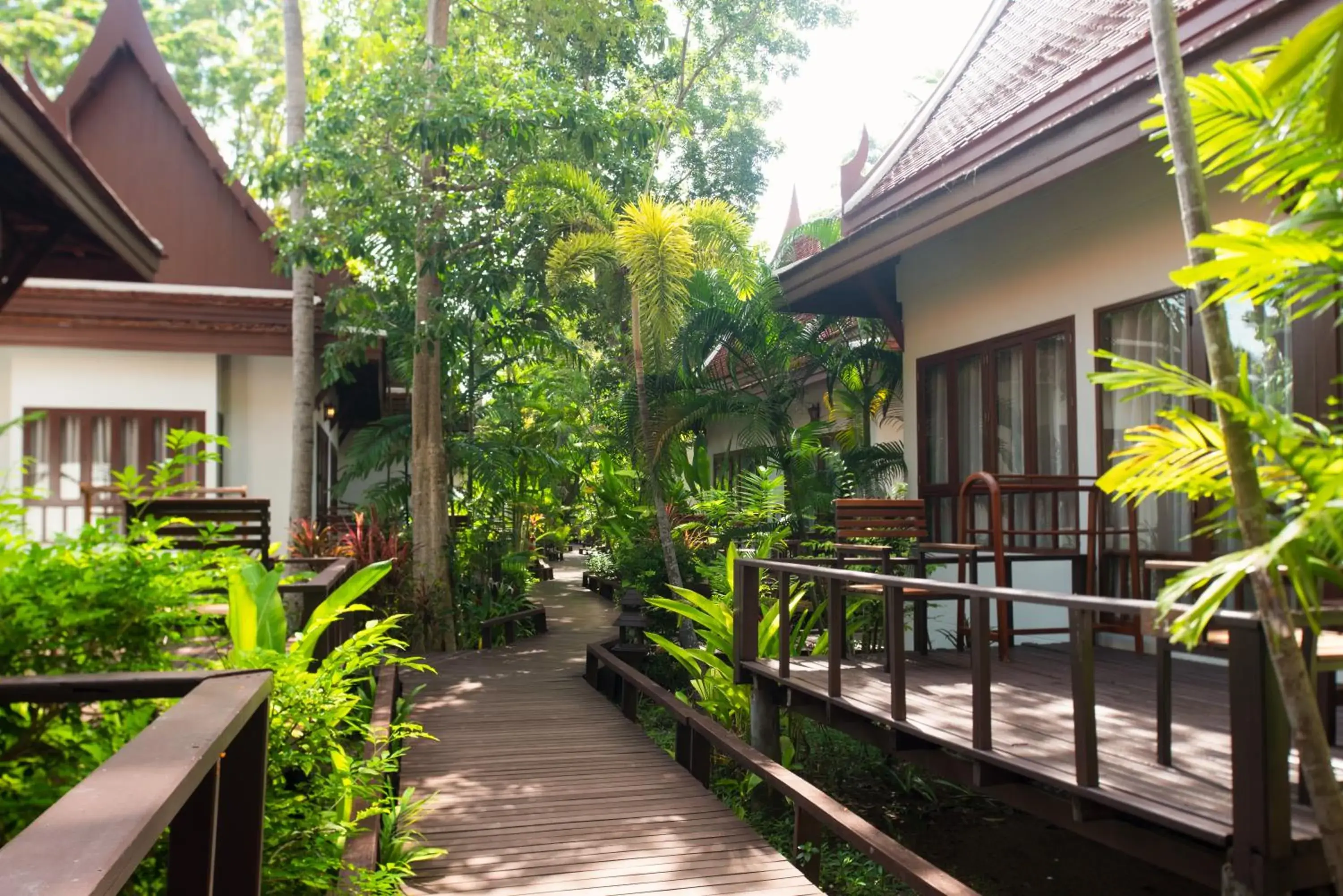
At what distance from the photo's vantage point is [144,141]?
13117 mm

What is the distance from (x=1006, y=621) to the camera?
6652 mm

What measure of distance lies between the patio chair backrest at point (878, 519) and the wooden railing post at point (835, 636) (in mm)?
1194

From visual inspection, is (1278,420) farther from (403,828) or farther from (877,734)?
(403,828)

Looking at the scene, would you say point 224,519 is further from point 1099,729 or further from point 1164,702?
point 1164,702

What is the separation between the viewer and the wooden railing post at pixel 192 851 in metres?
1.56

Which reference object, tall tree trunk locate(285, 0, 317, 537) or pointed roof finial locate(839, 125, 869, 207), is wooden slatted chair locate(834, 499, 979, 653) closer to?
pointed roof finial locate(839, 125, 869, 207)

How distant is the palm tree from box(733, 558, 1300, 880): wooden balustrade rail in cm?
476

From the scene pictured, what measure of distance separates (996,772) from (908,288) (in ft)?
19.9

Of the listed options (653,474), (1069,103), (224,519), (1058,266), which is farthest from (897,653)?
(653,474)

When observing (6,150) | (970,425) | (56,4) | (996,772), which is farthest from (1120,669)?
(56,4)

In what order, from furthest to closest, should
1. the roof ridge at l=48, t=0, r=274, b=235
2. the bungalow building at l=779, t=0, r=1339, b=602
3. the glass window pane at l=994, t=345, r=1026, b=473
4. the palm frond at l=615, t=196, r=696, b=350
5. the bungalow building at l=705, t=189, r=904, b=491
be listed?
the roof ridge at l=48, t=0, r=274, b=235
the bungalow building at l=705, t=189, r=904, b=491
the palm frond at l=615, t=196, r=696, b=350
the glass window pane at l=994, t=345, r=1026, b=473
the bungalow building at l=779, t=0, r=1339, b=602

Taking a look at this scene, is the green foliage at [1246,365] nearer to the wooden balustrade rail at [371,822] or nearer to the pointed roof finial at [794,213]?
the wooden balustrade rail at [371,822]

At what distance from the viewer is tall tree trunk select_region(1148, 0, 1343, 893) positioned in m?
2.34

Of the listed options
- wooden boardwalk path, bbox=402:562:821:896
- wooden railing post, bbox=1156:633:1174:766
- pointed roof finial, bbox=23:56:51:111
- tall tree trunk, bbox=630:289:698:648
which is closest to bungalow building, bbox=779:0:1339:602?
tall tree trunk, bbox=630:289:698:648
